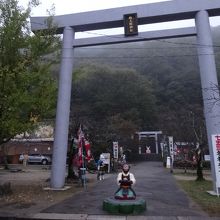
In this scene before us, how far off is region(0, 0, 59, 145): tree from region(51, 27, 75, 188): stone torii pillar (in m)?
1.15

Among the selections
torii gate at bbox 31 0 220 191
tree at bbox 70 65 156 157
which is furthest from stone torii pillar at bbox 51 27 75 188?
tree at bbox 70 65 156 157

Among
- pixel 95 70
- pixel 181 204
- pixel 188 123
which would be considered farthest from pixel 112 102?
pixel 181 204

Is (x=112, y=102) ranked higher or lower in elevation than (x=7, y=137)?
higher

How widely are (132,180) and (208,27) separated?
879 cm

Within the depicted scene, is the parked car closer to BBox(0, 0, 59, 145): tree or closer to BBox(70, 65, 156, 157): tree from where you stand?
BBox(70, 65, 156, 157): tree

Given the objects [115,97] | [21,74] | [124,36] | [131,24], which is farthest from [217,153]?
[115,97]

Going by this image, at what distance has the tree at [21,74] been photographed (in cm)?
1316

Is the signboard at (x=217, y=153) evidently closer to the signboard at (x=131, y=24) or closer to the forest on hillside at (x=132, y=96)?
the signboard at (x=131, y=24)

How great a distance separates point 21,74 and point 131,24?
6.00 m

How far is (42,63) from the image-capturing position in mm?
15492

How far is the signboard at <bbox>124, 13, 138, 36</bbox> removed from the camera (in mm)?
15703

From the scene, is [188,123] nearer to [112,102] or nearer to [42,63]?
[42,63]

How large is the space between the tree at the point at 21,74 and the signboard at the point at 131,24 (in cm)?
384

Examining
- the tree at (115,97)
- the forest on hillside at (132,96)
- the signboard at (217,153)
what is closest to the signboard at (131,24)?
the signboard at (217,153)
